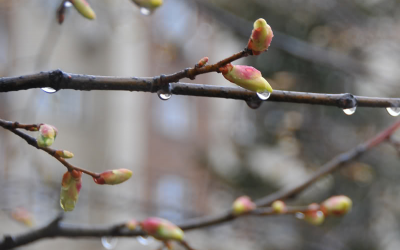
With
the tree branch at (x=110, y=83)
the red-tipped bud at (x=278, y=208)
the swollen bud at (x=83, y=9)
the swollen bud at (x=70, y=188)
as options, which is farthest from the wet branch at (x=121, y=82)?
the red-tipped bud at (x=278, y=208)

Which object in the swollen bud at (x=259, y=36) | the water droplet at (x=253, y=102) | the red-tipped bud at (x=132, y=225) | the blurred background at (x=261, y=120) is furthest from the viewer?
the blurred background at (x=261, y=120)

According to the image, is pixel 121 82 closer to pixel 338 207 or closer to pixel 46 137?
pixel 46 137

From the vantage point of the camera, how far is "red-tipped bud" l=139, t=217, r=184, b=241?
3.11 ft

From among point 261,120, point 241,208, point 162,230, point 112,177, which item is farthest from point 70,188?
point 261,120

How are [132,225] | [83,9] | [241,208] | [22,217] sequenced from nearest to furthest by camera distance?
[83,9], [132,225], [241,208], [22,217]

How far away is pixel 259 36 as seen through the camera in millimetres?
664

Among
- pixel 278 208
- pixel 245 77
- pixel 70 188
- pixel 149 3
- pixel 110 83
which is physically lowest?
pixel 70 188

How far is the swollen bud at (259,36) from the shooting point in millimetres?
664

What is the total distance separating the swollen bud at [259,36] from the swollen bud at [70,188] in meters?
0.42

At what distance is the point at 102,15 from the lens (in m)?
4.22

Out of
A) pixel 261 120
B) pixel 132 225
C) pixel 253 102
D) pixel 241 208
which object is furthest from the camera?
pixel 261 120

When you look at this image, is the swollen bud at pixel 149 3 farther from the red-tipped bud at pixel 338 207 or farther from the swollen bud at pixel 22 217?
the swollen bud at pixel 22 217

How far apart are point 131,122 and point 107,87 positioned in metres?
11.7

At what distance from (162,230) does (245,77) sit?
17.8 inches
